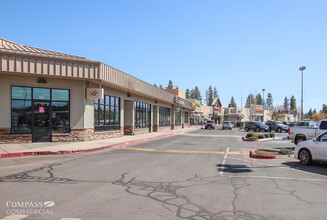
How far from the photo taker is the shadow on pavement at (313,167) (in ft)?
33.4

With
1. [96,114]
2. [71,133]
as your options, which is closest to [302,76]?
[96,114]

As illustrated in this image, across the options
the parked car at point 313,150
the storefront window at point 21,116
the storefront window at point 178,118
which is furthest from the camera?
the storefront window at point 178,118

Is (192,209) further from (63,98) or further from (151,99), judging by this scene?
(151,99)

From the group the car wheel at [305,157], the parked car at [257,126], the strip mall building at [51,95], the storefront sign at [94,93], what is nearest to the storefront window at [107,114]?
the strip mall building at [51,95]

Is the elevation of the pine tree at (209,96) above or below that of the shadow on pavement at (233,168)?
above

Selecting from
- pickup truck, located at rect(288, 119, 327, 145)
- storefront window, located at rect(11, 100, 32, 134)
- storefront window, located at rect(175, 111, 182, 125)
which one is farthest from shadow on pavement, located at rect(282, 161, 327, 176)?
storefront window, located at rect(175, 111, 182, 125)

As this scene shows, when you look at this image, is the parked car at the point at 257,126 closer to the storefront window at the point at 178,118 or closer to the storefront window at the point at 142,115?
the storefront window at the point at 178,118

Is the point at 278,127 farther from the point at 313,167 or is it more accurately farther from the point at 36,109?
the point at 36,109

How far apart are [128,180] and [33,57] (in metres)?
11.4

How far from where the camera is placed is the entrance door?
17234 millimetres

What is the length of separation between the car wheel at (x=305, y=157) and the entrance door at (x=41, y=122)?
14.7m

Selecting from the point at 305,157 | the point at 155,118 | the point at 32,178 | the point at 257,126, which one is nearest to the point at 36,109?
the point at 32,178

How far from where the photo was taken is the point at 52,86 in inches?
695
